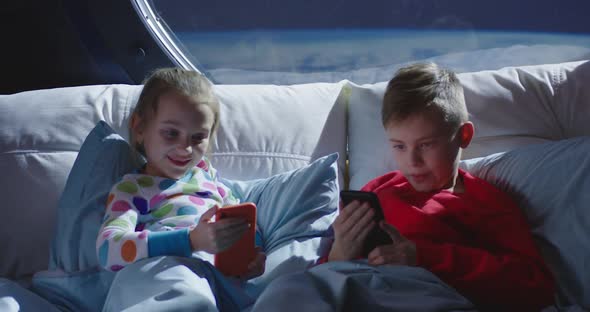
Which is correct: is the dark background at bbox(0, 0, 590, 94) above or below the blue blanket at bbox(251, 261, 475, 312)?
above

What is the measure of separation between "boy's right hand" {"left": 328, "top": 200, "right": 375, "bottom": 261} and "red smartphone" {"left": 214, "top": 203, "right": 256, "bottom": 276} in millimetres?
189

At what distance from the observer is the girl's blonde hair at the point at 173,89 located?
5.32 feet

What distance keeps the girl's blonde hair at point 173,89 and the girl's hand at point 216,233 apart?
0.35 m

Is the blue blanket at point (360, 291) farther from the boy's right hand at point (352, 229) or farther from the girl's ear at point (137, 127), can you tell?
the girl's ear at point (137, 127)

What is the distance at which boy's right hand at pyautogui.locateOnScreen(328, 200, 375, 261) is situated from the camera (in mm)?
1411

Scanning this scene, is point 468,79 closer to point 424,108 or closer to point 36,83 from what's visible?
point 424,108

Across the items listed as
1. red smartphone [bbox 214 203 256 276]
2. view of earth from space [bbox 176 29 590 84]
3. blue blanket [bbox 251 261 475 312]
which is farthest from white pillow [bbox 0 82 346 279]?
view of earth from space [bbox 176 29 590 84]

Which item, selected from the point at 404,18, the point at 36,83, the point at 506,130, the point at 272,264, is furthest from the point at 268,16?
the point at 272,264

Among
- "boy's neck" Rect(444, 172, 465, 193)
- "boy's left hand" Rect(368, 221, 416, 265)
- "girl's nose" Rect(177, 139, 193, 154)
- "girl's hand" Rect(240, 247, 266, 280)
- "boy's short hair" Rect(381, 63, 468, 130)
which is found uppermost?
"boy's short hair" Rect(381, 63, 468, 130)

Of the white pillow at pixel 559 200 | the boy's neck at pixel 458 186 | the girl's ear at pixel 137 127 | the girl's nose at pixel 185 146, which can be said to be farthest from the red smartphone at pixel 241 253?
the white pillow at pixel 559 200

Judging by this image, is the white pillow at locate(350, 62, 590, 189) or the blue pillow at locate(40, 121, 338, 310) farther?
the white pillow at locate(350, 62, 590, 189)

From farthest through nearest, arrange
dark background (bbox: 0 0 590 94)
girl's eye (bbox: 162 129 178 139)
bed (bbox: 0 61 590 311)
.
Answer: dark background (bbox: 0 0 590 94) → girl's eye (bbox: 162 129 178 139) → bed (bbox: 0 61 590 311)

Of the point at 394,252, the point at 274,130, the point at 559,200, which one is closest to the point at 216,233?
the point at 394,252

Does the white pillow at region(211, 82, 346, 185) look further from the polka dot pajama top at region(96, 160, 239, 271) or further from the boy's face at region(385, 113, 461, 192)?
the boy's face at region(385, 113, 461, 192)
